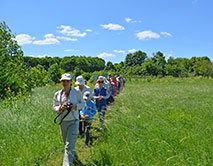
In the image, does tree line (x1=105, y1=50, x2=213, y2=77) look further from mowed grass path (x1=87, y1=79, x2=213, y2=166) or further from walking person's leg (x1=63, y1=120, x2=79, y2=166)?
walking person's leg (x1=63, y1=120, x2=79, y2=166)

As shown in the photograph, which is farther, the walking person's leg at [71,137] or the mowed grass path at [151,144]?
the walking person's leg at [71,137]

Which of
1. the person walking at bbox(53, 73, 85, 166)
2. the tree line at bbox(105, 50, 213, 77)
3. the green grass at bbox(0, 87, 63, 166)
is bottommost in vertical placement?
the green grass at bbox(0, 87, 63, 166)

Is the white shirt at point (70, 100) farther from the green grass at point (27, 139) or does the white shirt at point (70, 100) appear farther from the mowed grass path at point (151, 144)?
the green grass at point (27, 139)

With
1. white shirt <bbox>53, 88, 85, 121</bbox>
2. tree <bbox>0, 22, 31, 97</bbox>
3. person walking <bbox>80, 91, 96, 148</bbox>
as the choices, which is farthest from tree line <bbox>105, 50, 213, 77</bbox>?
white shirt <bbox>53, 88, 85, 121</bbox>

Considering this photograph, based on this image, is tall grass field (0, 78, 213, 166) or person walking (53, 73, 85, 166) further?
person walking (53, 73, 85, 166)

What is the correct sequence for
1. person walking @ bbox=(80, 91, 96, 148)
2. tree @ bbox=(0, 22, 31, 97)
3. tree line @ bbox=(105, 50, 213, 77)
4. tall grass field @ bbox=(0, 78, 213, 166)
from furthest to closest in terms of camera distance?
tree line @ bbox=(105, 50, 213, 77)
tree @ bbox=(0, 22, 31, 97)
person walking @ bbox=(80, 91, 96, 148)
tall grass field @ bbox=(0, 78, 213, 166)

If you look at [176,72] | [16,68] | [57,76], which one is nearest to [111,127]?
[16,68]

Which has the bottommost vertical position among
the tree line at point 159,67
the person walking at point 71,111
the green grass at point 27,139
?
the green grass at point 27,139

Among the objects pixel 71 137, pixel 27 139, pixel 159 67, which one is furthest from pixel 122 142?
pixel 159 67

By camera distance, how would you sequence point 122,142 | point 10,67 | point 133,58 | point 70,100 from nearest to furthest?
point 70,100 < point 122,142 < point 10,67 < point 133,58

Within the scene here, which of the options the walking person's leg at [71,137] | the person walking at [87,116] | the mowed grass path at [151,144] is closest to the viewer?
the mowed grass path at [151,144]

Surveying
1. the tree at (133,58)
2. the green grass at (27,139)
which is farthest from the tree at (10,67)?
the tree at (133,58)

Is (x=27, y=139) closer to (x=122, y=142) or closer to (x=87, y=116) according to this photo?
(x=87, y=116)

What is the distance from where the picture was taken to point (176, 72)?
190ft
